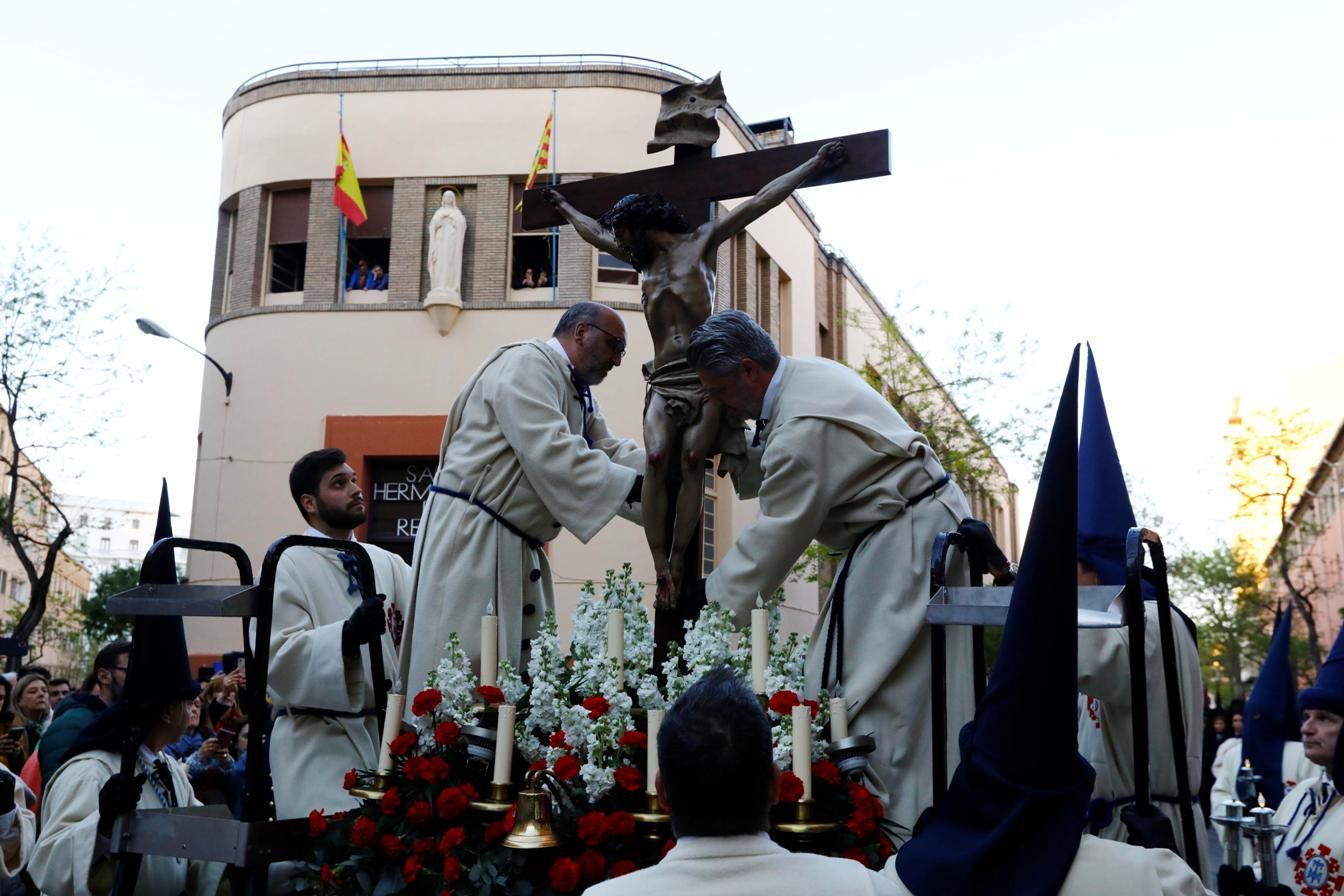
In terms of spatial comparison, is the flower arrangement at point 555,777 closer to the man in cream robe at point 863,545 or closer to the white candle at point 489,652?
the white candle at point 489,652

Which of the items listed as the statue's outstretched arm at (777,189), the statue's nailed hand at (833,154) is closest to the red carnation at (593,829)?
the statue's outstretched arm at (777,189)

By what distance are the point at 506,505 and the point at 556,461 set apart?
28cm

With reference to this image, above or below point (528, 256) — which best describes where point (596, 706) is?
below

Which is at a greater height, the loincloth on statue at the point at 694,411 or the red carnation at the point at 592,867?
the loincloth on statue at the point at 694,411

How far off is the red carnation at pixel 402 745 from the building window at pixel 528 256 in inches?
805

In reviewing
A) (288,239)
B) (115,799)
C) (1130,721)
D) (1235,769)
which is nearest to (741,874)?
(115,799)

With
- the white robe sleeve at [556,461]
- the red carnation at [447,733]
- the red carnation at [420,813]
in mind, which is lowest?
the red carnation at [420,813]

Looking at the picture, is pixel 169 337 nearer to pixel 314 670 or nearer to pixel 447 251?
pixel 447 251

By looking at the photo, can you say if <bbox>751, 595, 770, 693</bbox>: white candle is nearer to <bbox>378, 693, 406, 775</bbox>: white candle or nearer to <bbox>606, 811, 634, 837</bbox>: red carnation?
<bbox>606, 811, 634, 837</bbox>: red carnation

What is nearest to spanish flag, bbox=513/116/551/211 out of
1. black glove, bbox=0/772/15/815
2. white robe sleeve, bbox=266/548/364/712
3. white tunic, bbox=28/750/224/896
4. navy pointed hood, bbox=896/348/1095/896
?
white robe sleeve, bbox=266/548/364/712

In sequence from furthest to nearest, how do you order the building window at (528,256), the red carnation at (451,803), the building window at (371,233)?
1. the building window at (371,233)
2. the building window at (528,256)
3. the red carnation at (451,803)

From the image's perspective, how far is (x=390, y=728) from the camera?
385 cm

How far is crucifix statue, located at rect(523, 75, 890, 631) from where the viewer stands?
5109mm

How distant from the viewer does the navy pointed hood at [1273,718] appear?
8578mm
